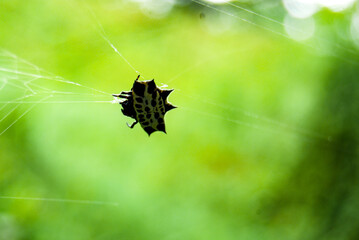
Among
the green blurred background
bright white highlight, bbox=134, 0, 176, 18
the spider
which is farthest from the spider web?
the spider

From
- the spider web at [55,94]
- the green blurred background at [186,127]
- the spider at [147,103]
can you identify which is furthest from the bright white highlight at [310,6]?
the spider at [147,103]

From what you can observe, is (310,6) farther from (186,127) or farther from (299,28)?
(186,127)

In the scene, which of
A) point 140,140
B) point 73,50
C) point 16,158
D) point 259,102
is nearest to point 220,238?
point 140,140

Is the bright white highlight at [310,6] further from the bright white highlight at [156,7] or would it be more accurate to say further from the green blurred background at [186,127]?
the bright white highlight at [156,7]

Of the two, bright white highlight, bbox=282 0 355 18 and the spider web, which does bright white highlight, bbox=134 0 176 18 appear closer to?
the spider web

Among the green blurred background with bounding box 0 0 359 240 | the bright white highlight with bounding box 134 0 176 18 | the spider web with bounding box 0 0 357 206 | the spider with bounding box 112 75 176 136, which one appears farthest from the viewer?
the bright white highlight with bounding box 134 0 176 18

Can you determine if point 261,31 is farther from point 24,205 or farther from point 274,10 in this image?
point 24,205

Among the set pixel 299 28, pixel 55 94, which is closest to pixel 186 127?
pixel 55 94
